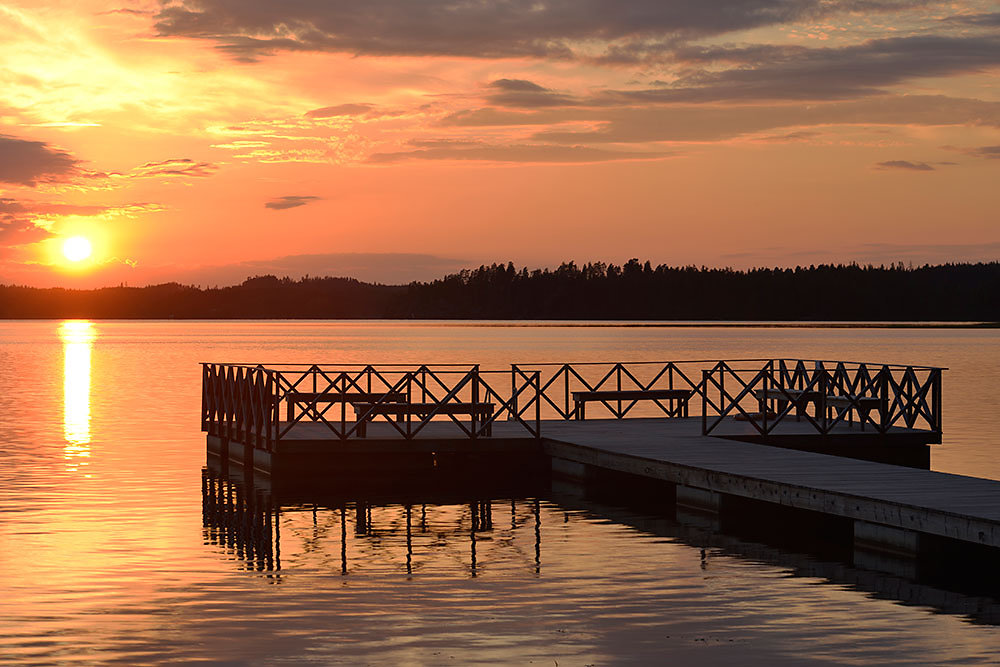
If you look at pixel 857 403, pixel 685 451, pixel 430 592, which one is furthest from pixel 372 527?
pixel 857 403

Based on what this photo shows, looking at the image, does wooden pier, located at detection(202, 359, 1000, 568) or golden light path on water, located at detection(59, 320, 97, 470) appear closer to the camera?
wooden pier, located at detection(202, 359, 1000, 568)

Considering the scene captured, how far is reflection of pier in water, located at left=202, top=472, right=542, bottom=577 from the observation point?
16.9 metres

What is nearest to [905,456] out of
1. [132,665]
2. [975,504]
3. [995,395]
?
[975,504]

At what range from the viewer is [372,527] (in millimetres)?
19531

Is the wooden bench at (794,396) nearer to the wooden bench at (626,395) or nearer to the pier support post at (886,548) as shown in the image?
the wooden bench at (626,395)

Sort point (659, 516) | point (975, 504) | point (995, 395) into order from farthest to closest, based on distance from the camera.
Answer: point (995, 395), point (659, 516), point (975, 504)

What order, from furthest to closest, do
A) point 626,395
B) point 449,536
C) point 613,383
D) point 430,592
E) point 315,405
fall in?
point 613,383 → point 626,395 → point 315,405 → point 449,536 → point 430,592

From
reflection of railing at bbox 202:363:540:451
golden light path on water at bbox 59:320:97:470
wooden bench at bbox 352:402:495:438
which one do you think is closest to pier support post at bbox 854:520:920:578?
reflection of railing at bbox 202:363:540:451

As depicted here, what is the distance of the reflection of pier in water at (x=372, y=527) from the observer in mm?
16891

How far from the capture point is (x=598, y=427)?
27.1 m

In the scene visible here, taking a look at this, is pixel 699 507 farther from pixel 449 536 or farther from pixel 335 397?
pixel 335 397

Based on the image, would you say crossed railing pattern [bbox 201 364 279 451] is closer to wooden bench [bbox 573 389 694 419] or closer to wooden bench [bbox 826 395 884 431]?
wooden bench [bbox 573 389 694 419]

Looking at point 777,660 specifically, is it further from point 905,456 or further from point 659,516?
point 905,456

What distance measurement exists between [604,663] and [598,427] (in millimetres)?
15919
